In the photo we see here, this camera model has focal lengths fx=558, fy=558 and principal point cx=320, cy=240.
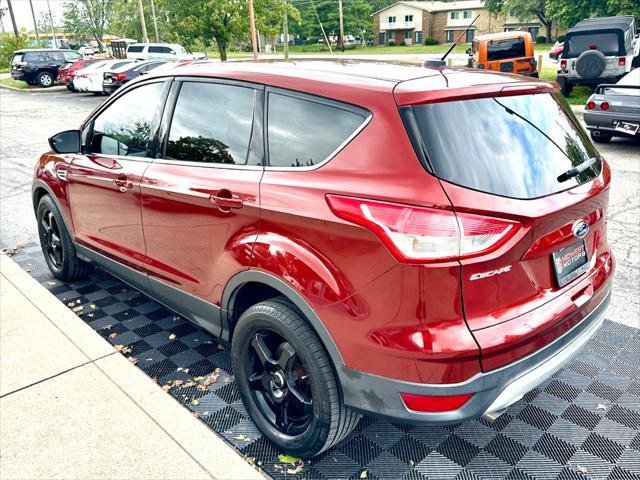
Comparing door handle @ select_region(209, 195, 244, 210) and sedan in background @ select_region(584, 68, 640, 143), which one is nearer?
door handle @ select_region(209, 195, 244, 210)

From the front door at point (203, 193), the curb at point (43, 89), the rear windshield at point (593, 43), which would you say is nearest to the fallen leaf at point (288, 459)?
the front door at point (203, 193)

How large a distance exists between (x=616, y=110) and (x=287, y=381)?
343 inches

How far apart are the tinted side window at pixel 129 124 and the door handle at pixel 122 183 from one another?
17cm

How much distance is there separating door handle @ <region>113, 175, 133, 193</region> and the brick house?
77.2 m


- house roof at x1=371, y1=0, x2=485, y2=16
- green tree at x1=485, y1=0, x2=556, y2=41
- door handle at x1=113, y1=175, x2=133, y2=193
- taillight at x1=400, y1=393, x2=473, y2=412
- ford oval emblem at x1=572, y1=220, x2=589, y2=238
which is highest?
house roof at x1=371, y1=0, x2=485, y2=16

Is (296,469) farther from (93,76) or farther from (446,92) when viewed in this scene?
(93,76)

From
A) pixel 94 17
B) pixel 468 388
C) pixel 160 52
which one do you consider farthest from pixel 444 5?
pixel 468 388

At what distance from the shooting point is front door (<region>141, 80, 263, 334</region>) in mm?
2707

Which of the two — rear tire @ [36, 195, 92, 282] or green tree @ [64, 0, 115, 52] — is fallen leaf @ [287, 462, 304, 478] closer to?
rear tire @ [36, 195, 92, 282]

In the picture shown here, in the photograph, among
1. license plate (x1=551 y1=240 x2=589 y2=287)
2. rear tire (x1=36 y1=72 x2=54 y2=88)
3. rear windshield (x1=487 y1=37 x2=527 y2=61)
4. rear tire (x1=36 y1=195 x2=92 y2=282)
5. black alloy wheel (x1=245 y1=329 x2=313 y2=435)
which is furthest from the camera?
rear tire (x1=36 y1=72 x2=54 y2=88)

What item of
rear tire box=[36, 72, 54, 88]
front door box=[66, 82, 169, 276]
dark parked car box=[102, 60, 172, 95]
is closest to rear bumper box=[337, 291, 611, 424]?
front door box=[66, 82, 169, 276]

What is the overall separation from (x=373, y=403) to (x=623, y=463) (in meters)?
1.33

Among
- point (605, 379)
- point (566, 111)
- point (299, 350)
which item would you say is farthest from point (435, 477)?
point (566, 111)

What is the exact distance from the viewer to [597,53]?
14180mm
